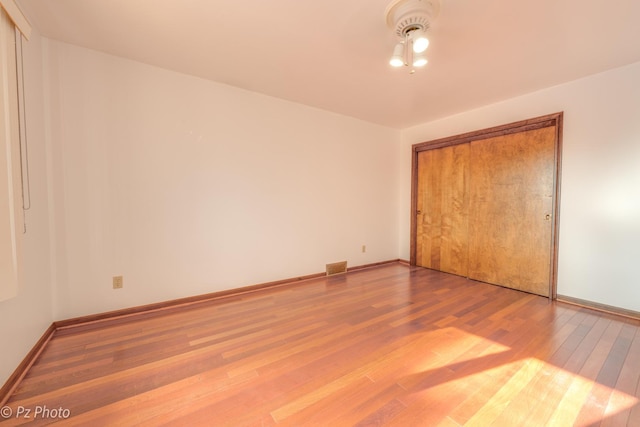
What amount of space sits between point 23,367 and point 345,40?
10.4ft

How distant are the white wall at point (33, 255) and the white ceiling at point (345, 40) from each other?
48 cm

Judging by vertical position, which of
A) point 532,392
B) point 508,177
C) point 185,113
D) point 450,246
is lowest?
point 532,392

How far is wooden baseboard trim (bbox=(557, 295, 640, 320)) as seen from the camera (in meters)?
2.43

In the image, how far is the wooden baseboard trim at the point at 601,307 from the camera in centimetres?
243

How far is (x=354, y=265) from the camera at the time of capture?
407 cm

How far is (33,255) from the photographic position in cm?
182

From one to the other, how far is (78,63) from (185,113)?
85cm

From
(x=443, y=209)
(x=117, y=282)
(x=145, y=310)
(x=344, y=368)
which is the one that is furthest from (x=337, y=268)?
(x=117, y=282)

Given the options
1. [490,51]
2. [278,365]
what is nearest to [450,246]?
[490,51]

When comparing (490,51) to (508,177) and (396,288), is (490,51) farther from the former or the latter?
(396,288)

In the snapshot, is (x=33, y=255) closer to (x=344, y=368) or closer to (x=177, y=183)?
(x=177, y=183)

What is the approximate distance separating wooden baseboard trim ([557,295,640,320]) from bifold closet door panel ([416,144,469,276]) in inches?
43.3

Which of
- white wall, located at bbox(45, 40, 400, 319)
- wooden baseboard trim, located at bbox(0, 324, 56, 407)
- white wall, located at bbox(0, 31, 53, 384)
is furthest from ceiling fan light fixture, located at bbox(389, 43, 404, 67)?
wooden baseboard trim, located at bbox(0, 324, 56, 407)

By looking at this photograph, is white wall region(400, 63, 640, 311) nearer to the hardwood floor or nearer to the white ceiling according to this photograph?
the white ceiling
